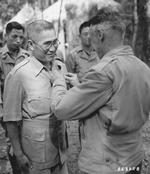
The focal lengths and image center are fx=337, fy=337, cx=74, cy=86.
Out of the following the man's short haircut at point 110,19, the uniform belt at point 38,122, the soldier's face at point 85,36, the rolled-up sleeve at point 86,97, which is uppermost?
the man's short haircut at point 110,19

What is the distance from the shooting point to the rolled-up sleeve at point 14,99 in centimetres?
269

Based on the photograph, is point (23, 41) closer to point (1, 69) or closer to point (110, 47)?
point (1, 69)

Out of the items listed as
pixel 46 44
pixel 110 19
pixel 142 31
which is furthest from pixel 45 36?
pixel 142 31

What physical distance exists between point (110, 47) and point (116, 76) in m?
0.23

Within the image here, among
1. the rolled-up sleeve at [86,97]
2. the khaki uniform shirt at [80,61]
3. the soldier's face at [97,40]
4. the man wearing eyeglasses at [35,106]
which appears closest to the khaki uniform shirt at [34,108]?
the man wearing eyeglasses at [35,106]

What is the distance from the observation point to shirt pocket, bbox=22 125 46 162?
2.72 m

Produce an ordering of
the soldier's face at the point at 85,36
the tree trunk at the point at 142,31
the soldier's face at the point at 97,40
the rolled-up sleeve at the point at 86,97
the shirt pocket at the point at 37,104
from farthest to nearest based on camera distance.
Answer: the tree trunk at the point at 142,31 < the soldier's face at the point at 85,36 < the shirt pocket at the point at 37,104 < the soldier's face at the point at 97,40 < the rolled-up sleeve at the point at 86,97

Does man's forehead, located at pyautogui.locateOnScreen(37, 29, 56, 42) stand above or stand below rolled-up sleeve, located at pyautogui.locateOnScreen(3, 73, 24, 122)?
above

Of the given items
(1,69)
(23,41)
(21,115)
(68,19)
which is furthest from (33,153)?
(68,19)

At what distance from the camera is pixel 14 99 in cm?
269

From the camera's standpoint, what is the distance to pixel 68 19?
666 inches

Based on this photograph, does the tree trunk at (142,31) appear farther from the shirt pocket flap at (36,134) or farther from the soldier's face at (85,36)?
the shirt pocket flap at (36,134)

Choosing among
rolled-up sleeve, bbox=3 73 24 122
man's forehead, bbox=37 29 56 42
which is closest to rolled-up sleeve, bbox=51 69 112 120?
rolled-up sleeve, bbox=3 73 24 122

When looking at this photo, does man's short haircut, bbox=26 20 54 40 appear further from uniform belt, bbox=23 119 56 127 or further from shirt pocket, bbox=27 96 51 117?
uniform belt, bbox=23 119 56 127
